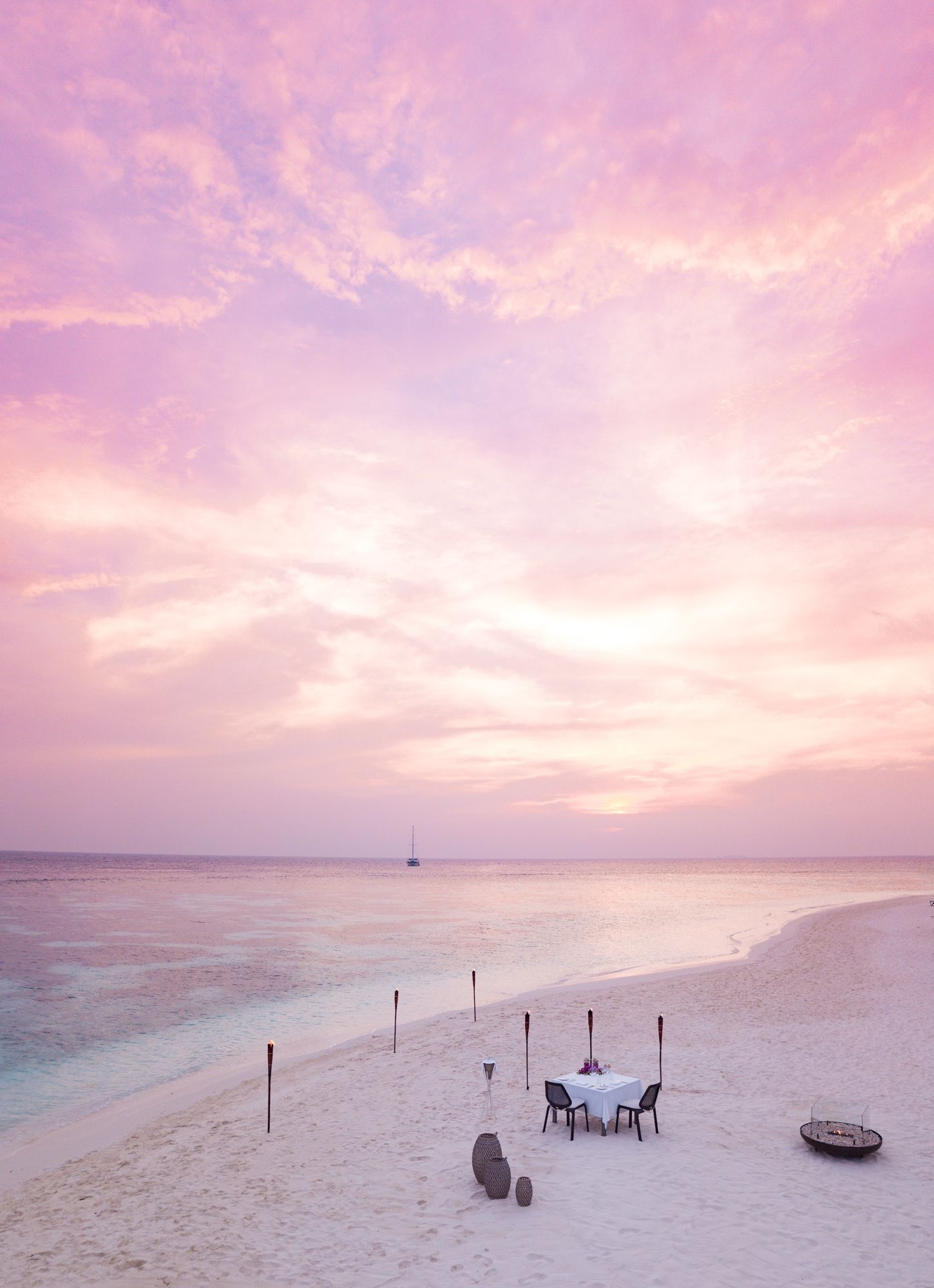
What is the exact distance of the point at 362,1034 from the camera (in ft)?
83.0

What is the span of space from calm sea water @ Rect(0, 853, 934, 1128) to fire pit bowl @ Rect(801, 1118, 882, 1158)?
15741 mm

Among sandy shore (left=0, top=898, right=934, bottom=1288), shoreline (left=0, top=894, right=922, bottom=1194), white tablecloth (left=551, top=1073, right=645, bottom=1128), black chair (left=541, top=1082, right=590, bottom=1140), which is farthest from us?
shoreline (left=0, top=894, right=922, bottom=1194)

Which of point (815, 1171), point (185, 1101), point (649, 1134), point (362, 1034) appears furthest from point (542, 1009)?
point (815, 1171)

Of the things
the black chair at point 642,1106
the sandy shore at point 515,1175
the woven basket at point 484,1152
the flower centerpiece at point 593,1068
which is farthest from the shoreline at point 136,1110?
the black chair at point 642,1106

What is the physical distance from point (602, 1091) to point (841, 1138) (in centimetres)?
357

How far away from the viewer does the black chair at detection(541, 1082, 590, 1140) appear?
43.9 ft

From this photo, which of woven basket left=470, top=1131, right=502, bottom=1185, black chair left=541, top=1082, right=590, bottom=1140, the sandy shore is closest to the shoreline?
the sandy shore

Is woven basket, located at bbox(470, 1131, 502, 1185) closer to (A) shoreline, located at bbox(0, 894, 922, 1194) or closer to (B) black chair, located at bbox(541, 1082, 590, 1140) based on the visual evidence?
(B) black chair, located at bbox(541, 1082, 590, 1140)

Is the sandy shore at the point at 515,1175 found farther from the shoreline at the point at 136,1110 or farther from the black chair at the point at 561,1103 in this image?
the shoreline at the point at 136,1110

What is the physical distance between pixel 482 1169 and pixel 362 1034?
50.5 ft

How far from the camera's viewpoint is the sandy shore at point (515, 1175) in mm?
9375

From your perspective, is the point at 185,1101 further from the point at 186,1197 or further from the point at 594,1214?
the point at 594,1214

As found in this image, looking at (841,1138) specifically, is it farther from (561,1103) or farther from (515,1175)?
(515,1175)

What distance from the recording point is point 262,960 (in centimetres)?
4438
